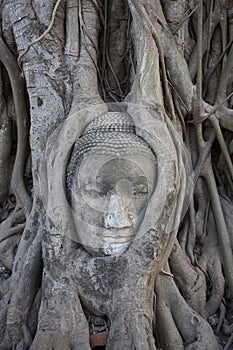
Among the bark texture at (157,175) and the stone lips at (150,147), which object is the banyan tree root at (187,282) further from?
the stone lips at (150,147)

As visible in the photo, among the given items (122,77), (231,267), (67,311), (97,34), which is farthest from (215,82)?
(67,311)

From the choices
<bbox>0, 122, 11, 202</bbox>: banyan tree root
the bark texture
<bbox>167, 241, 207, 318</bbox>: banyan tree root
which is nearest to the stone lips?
the bark texture

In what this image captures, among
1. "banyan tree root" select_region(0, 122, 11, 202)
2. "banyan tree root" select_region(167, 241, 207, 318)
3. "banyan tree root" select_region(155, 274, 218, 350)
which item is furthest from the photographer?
"banyan tree root" select_region(0, 122, 11, 202)

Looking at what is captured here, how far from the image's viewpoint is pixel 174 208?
2146mm

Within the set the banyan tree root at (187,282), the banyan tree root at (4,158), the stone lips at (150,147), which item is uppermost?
the stone lips at (150,147)

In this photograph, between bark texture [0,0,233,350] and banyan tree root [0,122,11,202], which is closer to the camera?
bark texture [0,0,233,350]

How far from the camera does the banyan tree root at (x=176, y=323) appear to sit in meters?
1.99

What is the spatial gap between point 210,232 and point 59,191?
939 mm

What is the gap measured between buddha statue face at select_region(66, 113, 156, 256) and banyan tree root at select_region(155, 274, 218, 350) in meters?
0.31

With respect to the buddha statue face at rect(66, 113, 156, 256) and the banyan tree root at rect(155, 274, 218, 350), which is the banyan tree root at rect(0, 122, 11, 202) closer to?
the buddha statue face at rect(66, 113, 156, 256)

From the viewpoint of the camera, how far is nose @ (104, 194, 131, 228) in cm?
201

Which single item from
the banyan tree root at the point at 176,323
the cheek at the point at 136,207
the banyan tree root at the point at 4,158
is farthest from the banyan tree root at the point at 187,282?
the banyan tree root at the point at 4,158

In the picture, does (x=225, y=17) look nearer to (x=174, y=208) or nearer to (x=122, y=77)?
(x=122, y=77)

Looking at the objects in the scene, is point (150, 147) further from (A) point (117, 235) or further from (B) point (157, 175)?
(A) point (117, 235)
